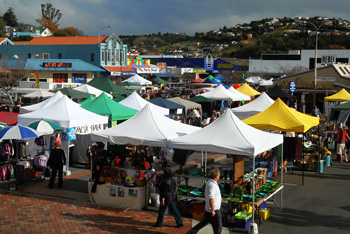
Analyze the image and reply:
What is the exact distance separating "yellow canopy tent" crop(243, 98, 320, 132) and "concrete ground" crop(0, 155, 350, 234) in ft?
5.93

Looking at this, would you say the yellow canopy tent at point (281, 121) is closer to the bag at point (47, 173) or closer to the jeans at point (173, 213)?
the jeans at point (173, 213)

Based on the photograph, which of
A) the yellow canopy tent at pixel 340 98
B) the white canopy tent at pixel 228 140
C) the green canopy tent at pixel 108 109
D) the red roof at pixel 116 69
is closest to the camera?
the white canopy tent at pixel 228 140

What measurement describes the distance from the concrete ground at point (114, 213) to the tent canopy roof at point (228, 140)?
1.68 meters

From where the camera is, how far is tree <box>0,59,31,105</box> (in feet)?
120

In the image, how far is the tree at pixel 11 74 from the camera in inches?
1440

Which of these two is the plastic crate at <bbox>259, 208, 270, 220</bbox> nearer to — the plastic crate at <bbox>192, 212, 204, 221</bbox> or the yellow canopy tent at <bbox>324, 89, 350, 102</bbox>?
the plastic crate at <bbox>192, 212, 204, 221</bbox>

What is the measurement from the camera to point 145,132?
1079 centimetres

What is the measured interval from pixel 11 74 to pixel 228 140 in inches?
1328

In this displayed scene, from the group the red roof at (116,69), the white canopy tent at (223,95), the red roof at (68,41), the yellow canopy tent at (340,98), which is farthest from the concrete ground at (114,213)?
the red roof at (68,41)

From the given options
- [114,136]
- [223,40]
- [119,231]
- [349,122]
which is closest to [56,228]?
[119,231]

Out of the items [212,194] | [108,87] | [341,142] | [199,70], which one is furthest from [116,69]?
[212,194]

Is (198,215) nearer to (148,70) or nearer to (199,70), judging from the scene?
(148,70)

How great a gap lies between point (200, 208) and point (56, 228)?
3.20 m

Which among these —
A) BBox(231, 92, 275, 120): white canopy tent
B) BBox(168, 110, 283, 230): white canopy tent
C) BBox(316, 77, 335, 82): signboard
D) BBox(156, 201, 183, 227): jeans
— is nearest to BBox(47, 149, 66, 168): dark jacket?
BBox(168, 110, 283, 230): white canopy tent
